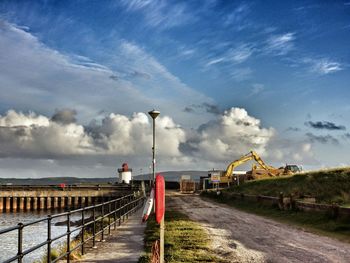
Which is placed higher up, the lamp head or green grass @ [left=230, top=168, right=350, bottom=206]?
the lamp head

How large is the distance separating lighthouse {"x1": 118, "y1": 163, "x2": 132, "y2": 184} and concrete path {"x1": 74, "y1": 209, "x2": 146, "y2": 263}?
54516 millimetres

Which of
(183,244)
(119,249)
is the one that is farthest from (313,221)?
(119,249)

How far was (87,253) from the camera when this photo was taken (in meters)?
13.3

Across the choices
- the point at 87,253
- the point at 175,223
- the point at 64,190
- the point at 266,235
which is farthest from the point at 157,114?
the point at 64,190

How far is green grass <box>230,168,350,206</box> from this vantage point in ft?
101

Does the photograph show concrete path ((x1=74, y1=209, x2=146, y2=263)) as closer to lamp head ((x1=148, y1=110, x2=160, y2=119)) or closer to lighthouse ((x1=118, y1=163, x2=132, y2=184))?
lamp head ((x1=148, y1=110, x2=160, y2=119))

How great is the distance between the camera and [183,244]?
15008 millimetres

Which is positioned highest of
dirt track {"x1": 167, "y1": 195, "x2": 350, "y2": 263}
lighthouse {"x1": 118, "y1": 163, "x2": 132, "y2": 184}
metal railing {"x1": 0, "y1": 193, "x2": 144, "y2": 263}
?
lighthouse {"x1": 118, "y1": 163, "x2": 132, "y2": 184}

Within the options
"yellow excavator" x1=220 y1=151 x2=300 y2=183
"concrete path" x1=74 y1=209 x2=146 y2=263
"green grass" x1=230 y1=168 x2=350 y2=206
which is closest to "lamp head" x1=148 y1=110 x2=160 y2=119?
"concrete path" x1=74 y1=209 x2=146 y2=263

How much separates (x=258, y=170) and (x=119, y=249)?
61.2 m

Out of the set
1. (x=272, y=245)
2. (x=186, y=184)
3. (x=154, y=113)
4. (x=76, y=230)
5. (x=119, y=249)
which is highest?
(x=154, y=113)

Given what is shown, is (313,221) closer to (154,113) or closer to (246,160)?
(154,113)

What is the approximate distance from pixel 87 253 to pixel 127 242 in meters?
2.55

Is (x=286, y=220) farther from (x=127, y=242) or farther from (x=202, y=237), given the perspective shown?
(x=127, y=242)
